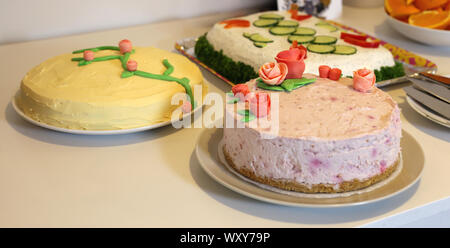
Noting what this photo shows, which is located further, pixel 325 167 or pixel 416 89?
pixel 416 89

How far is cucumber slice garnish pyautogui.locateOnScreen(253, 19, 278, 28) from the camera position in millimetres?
1681

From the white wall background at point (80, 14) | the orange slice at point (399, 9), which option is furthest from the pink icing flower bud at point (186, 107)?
the orange slice at point (399, 9)

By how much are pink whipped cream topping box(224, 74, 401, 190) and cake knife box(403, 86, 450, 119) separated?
0.30m

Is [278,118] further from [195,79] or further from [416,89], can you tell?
[416,89]

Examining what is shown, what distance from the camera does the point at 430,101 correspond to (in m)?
1.29

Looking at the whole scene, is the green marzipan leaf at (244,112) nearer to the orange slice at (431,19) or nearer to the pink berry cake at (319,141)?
the pink berry cake at (319,141)

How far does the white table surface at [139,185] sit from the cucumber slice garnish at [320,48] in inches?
9.4

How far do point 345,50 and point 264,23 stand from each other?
339 millimetres

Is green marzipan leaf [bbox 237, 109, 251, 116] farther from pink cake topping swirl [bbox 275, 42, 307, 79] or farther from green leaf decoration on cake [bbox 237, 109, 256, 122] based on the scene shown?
pink cake topping swirl [bbox 275, 42, 307, 79]

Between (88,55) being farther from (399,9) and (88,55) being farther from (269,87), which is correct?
(399,9)

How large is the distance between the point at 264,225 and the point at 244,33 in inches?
33.2

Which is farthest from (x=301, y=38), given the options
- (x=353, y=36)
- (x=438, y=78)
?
(x=438, y=78)

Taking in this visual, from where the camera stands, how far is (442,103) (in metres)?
1.28
